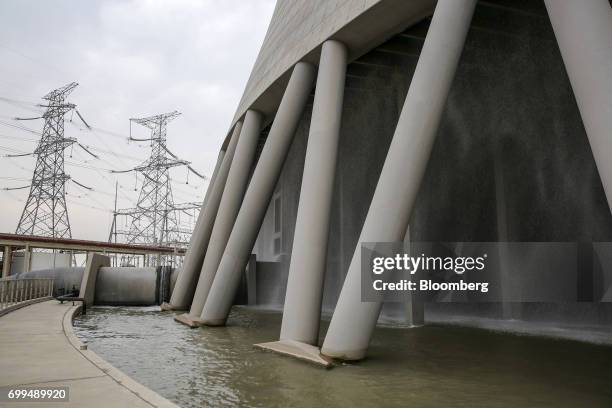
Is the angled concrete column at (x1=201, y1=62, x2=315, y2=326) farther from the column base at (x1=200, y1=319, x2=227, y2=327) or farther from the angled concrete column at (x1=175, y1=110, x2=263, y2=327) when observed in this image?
the angled concrete column at (x1=175, y1=110, x2=263, y2=327)

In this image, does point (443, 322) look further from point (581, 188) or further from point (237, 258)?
point (237, 258)

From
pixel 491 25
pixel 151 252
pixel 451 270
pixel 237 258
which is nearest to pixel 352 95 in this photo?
pixel 491 25

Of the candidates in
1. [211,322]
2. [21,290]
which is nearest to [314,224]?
[211,322]

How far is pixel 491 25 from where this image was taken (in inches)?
520

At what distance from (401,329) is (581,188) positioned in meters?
5.71

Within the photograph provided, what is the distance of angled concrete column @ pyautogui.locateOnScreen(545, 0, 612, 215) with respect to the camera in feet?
17.6

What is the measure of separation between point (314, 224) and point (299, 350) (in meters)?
2.38

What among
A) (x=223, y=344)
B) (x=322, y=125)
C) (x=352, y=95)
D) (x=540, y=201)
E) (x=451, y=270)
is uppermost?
(x=352, y=95)

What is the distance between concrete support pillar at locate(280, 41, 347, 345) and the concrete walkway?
3498 mm

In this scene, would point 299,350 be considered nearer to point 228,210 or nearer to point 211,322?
point 211,322

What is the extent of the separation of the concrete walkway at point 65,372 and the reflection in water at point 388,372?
1.99 ft

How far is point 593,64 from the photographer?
5523 millimetres

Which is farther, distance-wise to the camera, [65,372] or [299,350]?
[299,350]

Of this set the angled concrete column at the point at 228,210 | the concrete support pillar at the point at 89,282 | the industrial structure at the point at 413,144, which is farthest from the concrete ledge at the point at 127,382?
the concrete support pillar at the point at 89,282
